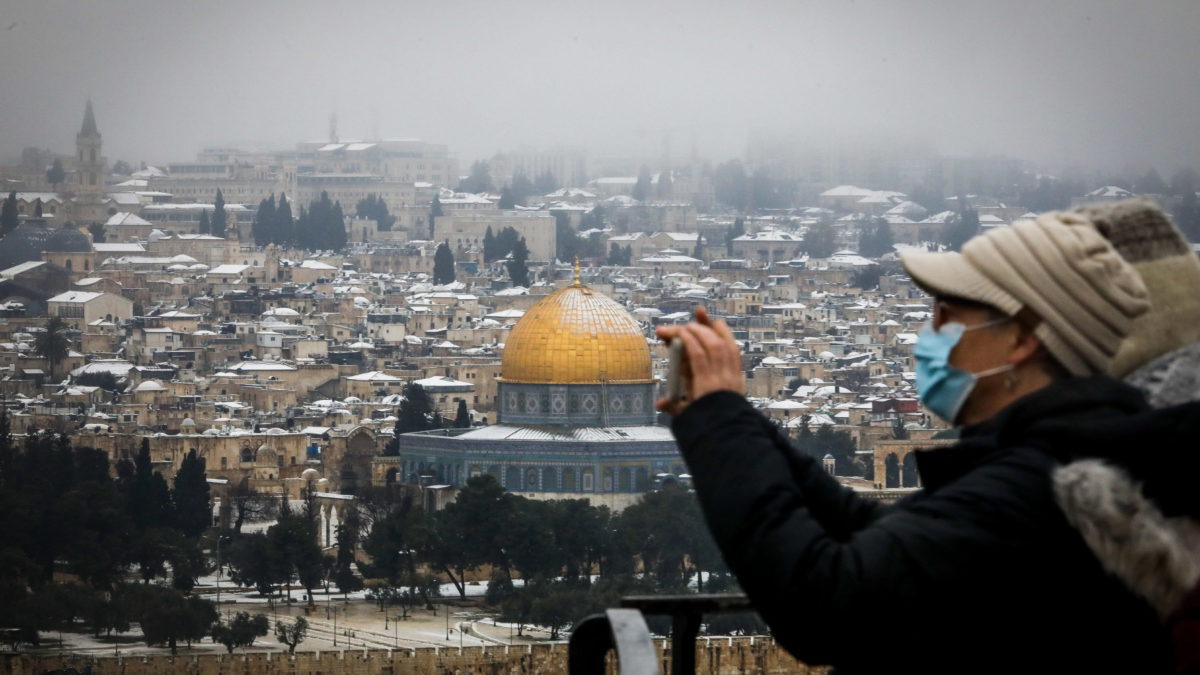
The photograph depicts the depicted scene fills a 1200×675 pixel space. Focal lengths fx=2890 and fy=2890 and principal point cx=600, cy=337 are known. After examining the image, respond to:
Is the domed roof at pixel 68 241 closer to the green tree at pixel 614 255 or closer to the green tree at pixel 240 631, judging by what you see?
the green tree at pixel 614 255

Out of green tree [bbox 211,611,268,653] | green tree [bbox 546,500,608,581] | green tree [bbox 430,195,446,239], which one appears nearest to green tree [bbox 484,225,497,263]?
green tree [bbox 430,195,446,239]

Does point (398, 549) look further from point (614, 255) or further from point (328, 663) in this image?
point (614, 255)

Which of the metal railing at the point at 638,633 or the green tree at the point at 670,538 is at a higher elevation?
the metal railing at the point at 638,633

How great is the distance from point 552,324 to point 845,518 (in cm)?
2962

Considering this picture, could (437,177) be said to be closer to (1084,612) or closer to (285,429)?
(285,429)

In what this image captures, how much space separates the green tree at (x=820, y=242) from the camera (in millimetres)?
81500

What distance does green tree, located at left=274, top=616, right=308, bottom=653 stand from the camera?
2198 centimetres

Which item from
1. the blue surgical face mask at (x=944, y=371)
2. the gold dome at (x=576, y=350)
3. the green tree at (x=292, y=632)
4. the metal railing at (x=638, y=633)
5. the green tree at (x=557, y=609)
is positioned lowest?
the green tree at (x=292, y=632)

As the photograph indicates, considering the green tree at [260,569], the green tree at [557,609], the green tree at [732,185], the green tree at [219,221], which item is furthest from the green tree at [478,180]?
the green tree at [557,609]

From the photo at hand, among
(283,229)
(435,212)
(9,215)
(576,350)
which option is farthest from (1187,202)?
(435,212)

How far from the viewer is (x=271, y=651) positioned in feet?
70.7

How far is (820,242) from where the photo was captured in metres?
81.8

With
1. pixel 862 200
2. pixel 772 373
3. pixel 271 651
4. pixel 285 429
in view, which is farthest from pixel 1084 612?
pixel 862 200

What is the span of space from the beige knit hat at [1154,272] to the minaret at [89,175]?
228ft
